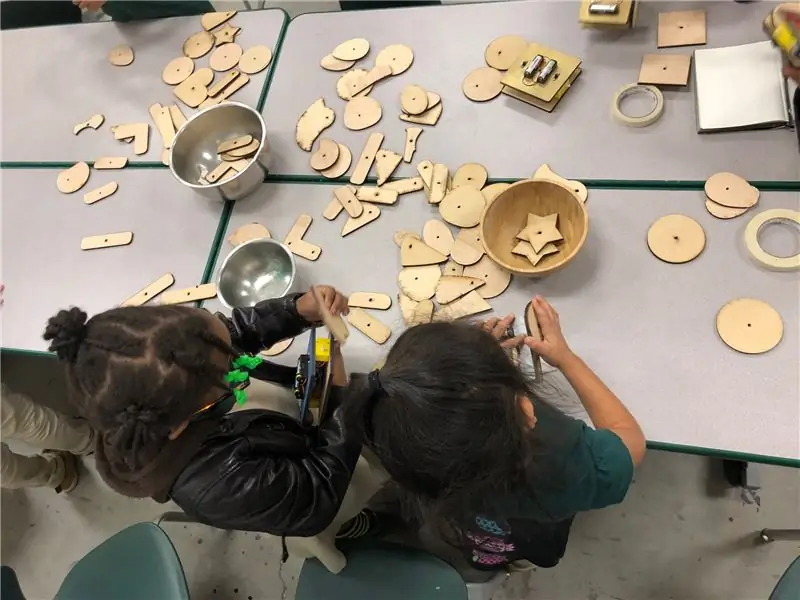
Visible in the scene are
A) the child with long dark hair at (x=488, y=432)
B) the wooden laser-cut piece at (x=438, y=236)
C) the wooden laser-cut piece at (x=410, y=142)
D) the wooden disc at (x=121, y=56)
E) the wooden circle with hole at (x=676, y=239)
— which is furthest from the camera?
the wooden disc at (x=121, y=56)

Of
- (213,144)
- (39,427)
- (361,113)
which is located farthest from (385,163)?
(39,427)

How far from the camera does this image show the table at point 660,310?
0.84 metres

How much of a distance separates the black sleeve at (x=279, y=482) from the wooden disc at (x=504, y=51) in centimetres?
75

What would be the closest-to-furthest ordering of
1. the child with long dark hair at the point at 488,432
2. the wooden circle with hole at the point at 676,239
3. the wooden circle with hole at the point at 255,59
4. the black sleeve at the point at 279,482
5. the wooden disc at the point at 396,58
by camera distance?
1. the child with long dark hair at the point at 488,432
2. the black sleeve at the point at 279,482
3. the wooden circle with hole at the point at 676,239
4. the wooden disc at the point at 396,58
5. the wooden circle with hole at the point at 255,59

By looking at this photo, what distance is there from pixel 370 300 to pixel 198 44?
83 centimetres

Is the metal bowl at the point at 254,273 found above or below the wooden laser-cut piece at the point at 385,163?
below

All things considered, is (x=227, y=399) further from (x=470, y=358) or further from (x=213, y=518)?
(x=470, y=358)

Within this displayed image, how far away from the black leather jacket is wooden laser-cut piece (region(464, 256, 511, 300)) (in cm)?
29

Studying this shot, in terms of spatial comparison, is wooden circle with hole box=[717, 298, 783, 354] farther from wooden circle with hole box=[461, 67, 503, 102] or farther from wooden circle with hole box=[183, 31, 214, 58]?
wooden circle with hole box=[183, 31, 214, 58]

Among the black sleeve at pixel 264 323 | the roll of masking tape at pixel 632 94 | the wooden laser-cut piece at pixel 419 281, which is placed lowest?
the black sleeve at pixel 264 323

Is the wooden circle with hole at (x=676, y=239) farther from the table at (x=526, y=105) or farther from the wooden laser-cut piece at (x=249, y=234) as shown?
the wooden laser-cut piece at (x=249, y=234)

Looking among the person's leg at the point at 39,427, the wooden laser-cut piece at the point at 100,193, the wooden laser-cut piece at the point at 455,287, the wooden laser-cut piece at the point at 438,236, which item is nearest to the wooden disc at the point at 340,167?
the wooden laser-cut piece at the point at 438,236

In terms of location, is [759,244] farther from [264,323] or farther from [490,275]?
[264,323]

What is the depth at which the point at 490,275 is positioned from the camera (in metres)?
1.02
